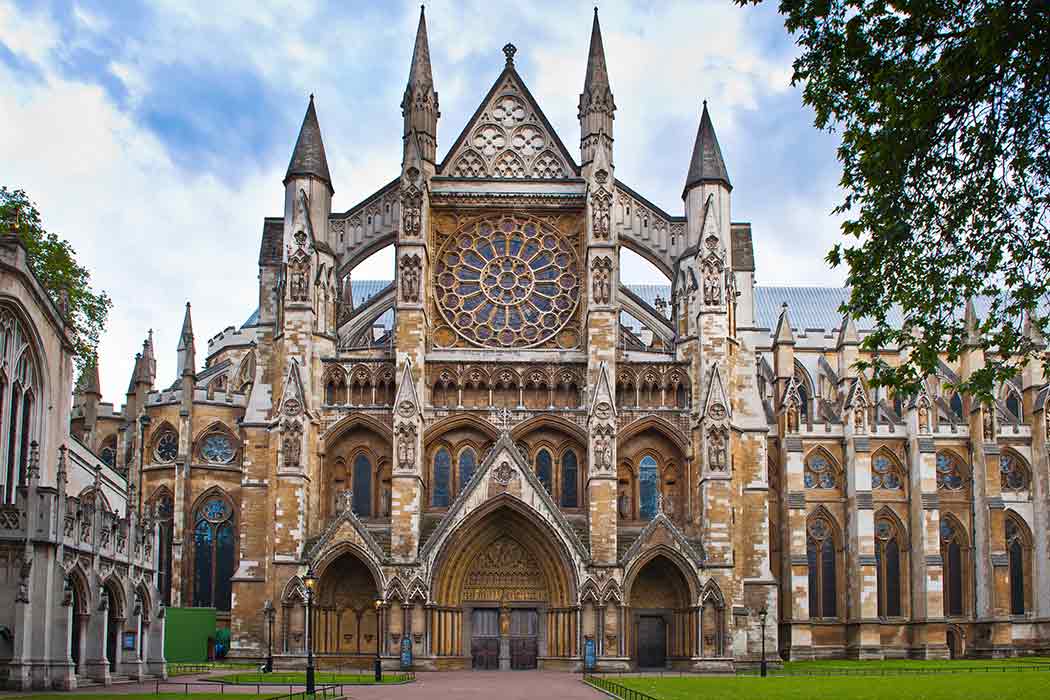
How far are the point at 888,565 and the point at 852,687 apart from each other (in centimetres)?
3148

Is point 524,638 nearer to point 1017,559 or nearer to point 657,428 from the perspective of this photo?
point 657,428

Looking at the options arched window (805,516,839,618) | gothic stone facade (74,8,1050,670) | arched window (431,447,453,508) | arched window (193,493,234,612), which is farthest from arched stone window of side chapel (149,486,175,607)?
arched window (805,516,839,618)

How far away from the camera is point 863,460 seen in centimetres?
6394

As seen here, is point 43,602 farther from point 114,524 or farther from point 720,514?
point 720,514

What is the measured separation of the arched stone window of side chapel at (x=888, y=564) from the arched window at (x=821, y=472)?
3.08m

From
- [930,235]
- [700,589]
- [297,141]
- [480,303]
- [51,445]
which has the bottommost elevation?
[700,589]

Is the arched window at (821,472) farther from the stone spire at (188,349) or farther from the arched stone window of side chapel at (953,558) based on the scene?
the stone spire at (188,349)

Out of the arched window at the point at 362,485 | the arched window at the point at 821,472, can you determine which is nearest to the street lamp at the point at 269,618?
the arched window at the point at 362,485

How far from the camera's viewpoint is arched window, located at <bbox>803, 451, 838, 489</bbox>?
65375mm

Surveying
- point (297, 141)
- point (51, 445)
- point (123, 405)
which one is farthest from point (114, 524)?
point (123, 405)

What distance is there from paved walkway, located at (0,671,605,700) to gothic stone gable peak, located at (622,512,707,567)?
20.5 feet

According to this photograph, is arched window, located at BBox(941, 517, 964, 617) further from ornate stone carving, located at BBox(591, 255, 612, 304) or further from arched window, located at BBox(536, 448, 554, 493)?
ornate stone carving, located at BBox(591, 255, 612, 304)

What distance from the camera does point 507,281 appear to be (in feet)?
172

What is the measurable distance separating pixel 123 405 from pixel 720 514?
101ft
